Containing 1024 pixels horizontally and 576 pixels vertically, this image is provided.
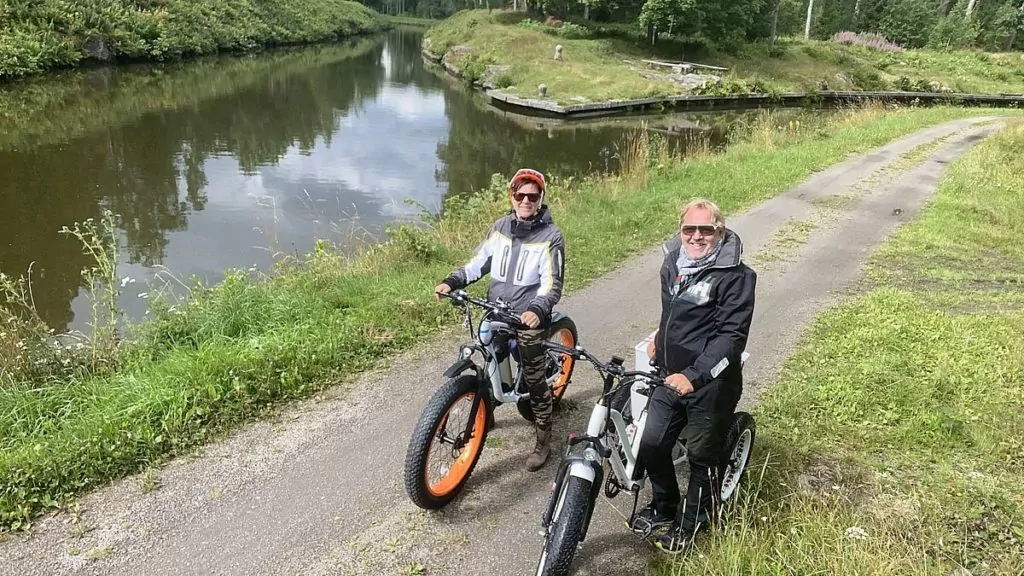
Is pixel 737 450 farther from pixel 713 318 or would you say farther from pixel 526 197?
pixel 526 197

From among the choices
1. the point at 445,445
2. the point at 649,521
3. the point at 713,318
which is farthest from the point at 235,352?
the point at 713,318

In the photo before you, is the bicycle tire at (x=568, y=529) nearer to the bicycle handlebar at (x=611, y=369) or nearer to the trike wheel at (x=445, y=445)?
the bicycle handlebar at (x=611, y=369)

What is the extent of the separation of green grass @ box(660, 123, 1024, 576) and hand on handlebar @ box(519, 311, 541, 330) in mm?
1559

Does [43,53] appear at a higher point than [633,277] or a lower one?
higher

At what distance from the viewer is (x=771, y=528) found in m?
3.58

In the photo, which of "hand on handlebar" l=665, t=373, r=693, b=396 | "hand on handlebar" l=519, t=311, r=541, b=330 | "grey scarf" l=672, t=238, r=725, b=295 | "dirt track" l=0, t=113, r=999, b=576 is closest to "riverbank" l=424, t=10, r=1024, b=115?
"dirt track" l=0, t=113, r=999, b=576

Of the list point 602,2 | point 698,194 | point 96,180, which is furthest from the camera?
point 602,2

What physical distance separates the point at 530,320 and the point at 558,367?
98 cm

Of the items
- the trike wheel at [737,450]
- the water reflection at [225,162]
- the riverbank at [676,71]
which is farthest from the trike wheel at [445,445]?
the riverbank at [676,71]

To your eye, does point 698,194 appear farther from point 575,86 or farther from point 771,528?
point 575,86

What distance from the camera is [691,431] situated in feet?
11.1

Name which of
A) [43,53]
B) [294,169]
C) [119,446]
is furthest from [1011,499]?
[43,53]

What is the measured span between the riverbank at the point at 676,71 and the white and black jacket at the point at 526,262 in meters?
25.8

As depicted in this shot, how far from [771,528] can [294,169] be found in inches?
630
